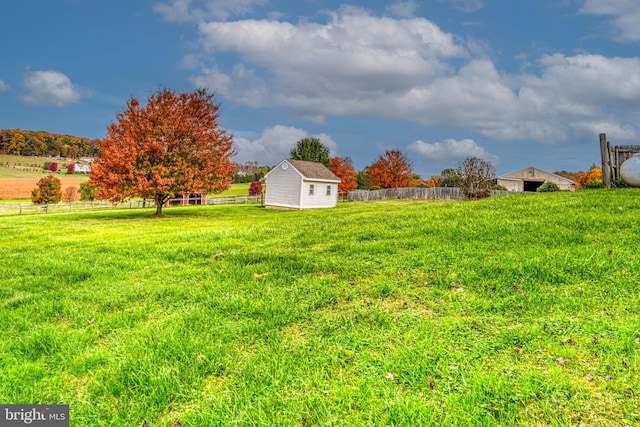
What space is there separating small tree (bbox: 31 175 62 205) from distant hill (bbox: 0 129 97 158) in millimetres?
70923

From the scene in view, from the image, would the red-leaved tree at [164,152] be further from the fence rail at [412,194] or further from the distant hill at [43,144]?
the distant hill at [43,144]

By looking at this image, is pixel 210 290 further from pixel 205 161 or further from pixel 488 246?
pixel 205 161

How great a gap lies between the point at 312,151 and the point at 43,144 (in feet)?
323

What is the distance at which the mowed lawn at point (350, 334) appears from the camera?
2.94 m

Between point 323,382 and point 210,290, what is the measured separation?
3.04 meters

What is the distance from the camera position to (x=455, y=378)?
3.20 m

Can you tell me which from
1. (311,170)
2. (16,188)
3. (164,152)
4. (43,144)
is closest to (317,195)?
(311,170)

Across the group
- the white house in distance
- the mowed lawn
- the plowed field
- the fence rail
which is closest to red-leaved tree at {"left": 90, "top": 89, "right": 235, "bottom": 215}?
the white house in distance

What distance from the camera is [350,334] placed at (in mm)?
4020

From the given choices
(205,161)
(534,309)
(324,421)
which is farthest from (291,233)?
(205,161)

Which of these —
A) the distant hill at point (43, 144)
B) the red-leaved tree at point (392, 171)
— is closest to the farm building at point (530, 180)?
the red-leaved tree at point (392, 171)

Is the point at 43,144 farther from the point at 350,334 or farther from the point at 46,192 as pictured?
the point at 350,334

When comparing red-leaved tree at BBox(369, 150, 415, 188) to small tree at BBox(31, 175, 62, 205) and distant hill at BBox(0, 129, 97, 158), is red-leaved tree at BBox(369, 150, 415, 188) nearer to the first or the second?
small tree at BBox(31, 175, 62, 205)

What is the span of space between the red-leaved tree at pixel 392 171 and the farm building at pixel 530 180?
16726 millimetres
